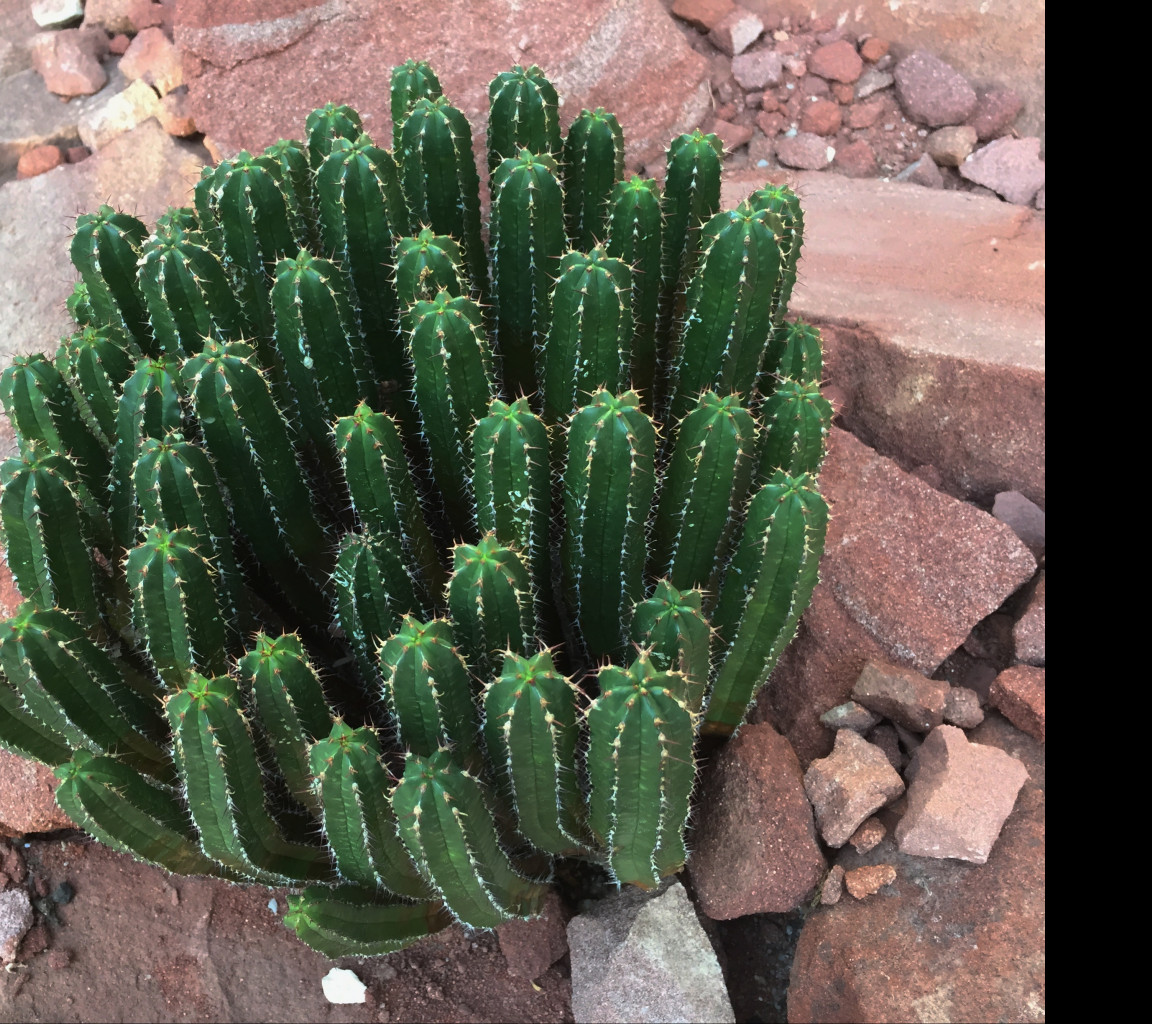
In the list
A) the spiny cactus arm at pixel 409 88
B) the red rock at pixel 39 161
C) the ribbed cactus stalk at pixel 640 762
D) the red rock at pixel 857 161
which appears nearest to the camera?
the ribbed cactus stalk at pixel 640 762

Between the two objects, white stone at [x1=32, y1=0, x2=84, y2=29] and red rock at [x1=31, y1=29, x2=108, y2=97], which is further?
white stone at [x1=32, y1=0, x2=84, y2=29]

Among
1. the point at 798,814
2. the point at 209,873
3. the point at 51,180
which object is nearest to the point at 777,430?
the point at 798,814

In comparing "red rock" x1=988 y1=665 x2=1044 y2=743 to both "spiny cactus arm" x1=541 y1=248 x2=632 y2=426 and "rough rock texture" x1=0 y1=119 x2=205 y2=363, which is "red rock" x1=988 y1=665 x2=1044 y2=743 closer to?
"spiny cactus arm" x1=541 y1=248 x2=632 y2=426

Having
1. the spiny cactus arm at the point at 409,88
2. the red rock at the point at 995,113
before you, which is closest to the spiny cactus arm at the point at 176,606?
the spiny cactus arm at the point at 409,88

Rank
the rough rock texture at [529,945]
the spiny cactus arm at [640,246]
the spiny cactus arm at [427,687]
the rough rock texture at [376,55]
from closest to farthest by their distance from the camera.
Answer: the spiny cactus arm at [427,687] < the spiny cactus arm at [640,246] < the rough rock texture at [529,945] < the rough rock texture at [376,55]

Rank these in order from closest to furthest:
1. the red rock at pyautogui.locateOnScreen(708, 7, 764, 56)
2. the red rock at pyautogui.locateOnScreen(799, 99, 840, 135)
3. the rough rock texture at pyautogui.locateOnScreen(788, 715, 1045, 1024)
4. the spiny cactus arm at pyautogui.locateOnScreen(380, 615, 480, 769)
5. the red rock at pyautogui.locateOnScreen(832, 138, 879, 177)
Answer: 1. the spiny cactus arm at pyautogui.locateOnScreen(380, 615, 480, 769)
2. the rough rock texture at pyautogui.locateOnScreen(788, 715, 1045, 1024)
3. the red rock at pyautogui.locateOnScreen(832, 138, 879, 177)
4. the red rock at pyautogui.locateOnScreen(799, 99, 840, 135)
5. the red rock at pyautogui.locateOnScreen(708, 7, 764, 56)

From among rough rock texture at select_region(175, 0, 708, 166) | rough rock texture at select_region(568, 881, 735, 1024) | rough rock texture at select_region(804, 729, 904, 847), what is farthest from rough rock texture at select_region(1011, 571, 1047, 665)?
rough rock texture at select_region(175, 0, 708, 166)

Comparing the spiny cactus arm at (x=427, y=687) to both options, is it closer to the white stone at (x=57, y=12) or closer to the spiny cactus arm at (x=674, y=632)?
the spiny cactus arm at (x=674, y=632)
